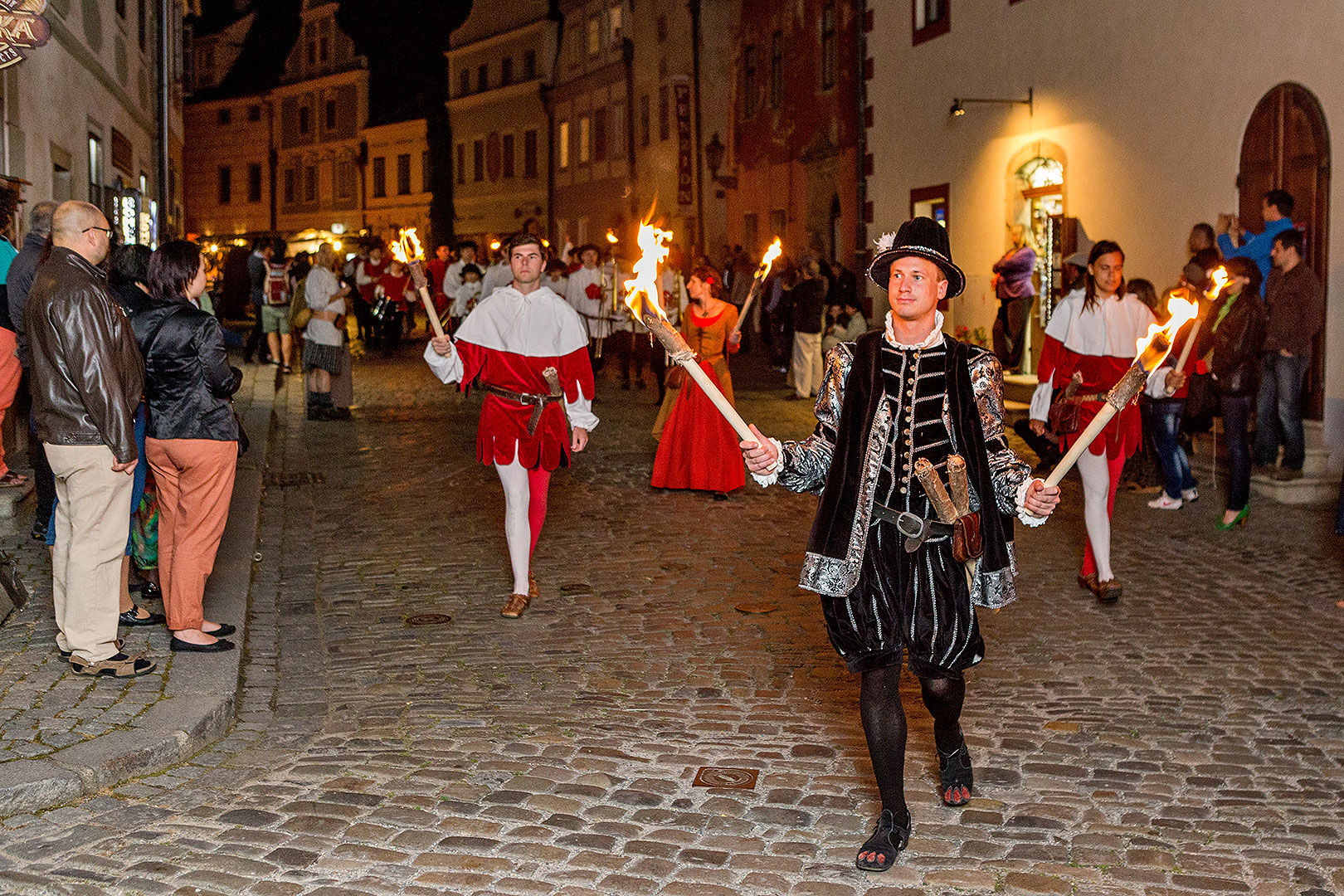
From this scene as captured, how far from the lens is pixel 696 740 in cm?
578

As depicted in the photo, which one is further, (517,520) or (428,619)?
(517,520)

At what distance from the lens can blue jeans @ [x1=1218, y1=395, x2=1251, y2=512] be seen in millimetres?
10391

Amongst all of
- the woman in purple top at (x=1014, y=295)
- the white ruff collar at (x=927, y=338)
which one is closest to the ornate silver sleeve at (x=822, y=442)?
the white ruff collar at (x=927, y=338)

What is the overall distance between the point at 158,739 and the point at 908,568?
280 centimetres

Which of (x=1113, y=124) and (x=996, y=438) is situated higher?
(x=1113, y=124)

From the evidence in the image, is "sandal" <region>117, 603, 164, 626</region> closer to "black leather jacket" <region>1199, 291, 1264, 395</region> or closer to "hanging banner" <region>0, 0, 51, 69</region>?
"hanging banner" <region>0, 0, 51, 69</region>

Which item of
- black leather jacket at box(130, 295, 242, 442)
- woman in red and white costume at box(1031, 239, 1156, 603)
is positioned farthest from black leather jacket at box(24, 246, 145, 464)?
woman in red and white costume at box(1031, 239, 1156, 603)

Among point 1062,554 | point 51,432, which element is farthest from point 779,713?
point 1062,554

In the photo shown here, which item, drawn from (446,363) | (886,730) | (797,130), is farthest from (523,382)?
(797,130)

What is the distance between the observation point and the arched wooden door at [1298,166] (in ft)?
41.0

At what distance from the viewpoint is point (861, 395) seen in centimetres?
460

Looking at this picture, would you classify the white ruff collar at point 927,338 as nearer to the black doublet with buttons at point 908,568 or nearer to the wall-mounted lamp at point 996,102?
the black doublet with buttons at point 908,568

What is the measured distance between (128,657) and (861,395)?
11.7 feet

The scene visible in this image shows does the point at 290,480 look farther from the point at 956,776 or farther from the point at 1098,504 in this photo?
the point at 956,776
